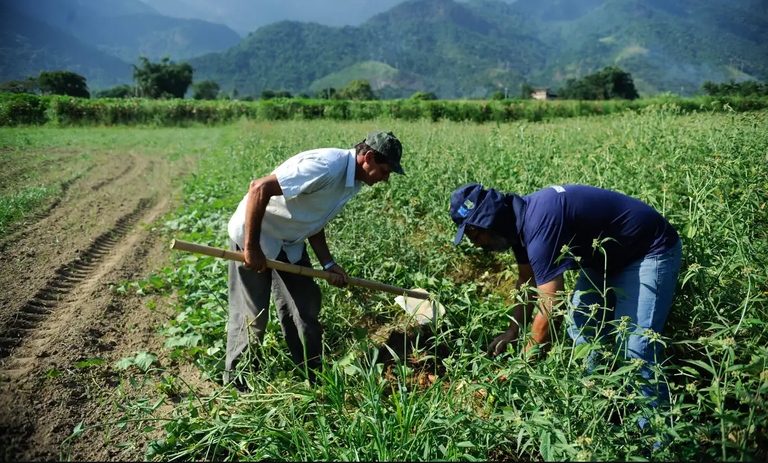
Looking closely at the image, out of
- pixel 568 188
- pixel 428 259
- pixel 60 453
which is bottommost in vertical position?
pixel 60 453

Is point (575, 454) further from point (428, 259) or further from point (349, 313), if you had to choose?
point (428, 259)

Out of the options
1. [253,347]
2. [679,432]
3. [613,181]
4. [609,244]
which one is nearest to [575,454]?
[679,432]

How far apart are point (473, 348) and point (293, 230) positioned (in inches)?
54.6

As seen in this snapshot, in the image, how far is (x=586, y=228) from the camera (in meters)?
2.36

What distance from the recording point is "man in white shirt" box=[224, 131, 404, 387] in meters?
2.56

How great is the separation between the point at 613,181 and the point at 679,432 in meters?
2.55

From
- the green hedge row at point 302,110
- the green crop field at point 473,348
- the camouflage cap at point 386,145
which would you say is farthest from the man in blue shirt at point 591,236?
the green hedge row at point 302,110

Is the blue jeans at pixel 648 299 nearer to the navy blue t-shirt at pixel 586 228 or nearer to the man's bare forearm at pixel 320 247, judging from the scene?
the navy blue t-shirt at pixel 586 228

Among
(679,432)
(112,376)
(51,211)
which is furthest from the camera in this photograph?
(51,211)

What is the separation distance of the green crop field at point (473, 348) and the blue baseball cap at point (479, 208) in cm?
50

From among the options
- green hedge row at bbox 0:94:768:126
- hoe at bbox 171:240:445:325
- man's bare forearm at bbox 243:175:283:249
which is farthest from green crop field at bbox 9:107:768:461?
green hedge row at bbox 0:94:768:126

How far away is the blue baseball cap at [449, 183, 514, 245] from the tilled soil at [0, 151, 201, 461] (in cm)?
226

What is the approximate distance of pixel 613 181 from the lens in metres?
3.82

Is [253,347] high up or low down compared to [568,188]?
down
